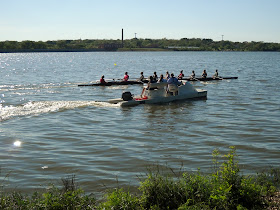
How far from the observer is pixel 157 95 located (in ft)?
81.6

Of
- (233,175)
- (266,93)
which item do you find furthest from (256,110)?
(233,175)

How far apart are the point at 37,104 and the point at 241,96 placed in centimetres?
1565

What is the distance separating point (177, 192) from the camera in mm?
7910

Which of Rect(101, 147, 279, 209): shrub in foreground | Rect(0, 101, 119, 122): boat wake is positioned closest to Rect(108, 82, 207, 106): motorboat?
Rect(0, 101, 119, 122): boat wake

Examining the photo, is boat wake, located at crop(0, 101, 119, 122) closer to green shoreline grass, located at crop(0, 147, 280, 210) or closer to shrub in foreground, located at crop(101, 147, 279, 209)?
green shoreline grass, located at crop(0, 147, 280, 210)

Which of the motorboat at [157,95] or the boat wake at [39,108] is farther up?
the motorboat at [157,95]

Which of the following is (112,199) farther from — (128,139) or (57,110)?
(57,110)

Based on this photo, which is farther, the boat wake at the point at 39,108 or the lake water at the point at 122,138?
the boat wake at the point at 39,108

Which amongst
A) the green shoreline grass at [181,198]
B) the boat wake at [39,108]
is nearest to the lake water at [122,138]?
the boat wake at [39,108]

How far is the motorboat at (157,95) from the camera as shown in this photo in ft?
78.5

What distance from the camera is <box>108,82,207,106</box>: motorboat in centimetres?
2392

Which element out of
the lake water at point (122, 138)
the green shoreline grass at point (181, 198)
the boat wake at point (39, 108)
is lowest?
the lake water at point (122, 138)

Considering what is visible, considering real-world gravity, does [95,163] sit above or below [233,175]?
below

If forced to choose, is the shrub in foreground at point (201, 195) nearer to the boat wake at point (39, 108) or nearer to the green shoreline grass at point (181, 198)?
the green shoreline grass at point (181, 198)
